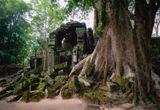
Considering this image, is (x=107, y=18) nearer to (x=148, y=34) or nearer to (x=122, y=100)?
(x=148, y=34)

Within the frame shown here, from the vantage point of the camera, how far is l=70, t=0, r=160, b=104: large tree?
29.1 ft

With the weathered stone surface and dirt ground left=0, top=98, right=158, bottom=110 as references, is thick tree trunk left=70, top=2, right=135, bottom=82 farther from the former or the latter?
the weathered stone surface

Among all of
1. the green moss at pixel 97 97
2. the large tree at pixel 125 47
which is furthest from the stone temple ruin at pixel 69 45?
the green moss at pixel 97 97

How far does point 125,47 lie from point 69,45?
23.6ft

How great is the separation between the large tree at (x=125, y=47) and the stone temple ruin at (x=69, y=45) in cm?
157

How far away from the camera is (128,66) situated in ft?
31.8

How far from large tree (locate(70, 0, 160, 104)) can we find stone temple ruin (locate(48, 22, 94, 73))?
1568 millimetres

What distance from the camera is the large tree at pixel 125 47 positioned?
8875mm

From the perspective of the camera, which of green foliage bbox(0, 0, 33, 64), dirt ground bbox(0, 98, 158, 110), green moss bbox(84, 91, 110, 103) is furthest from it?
green foliage bbox(0, 0, 33, 64)

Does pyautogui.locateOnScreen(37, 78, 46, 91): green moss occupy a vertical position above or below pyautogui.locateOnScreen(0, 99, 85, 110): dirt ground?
above

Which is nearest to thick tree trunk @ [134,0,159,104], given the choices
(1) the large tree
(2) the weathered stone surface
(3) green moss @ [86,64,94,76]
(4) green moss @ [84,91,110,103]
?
(1) the large tree

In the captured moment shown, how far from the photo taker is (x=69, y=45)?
1673 cm

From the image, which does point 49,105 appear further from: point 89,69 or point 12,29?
point 12,29

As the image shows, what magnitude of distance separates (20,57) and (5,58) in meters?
2.18
